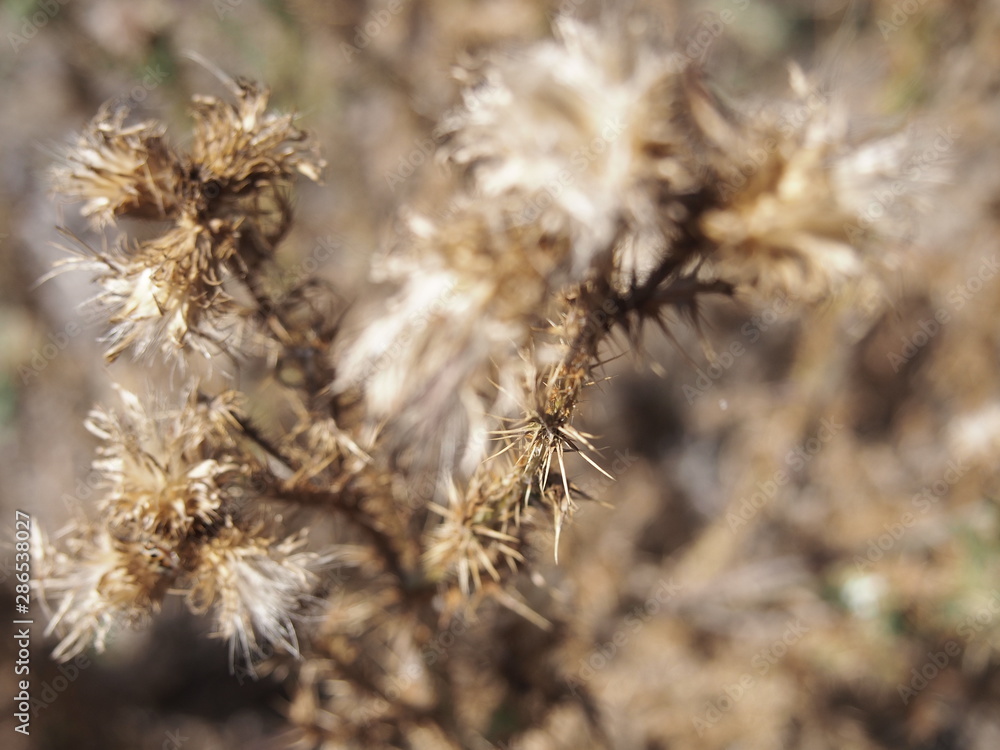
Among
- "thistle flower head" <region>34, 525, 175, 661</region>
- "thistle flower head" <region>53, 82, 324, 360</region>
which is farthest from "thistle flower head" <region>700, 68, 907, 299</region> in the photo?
"thistle flower head" <region>34, 525, 175, 661</region>

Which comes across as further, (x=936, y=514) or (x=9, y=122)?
(x=9, y=122)

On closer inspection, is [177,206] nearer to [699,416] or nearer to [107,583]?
[107,583]

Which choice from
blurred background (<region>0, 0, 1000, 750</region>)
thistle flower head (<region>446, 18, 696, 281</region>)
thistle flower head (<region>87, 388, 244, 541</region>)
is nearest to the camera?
thistle flower head (<region>87, 388, 244, 541</region>)

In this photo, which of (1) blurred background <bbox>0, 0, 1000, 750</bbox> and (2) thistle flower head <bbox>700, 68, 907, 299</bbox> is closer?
(2) thistle flower head <bbox>700, 68, 907, 299</bbox>

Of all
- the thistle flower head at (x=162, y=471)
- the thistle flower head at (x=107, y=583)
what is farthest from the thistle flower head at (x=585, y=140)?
the thistle flower head at (x=107, y=583)

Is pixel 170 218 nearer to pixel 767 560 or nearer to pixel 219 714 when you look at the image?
pixel 767 560

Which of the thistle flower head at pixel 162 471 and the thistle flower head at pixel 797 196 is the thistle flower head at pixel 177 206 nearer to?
the thistle flower head at pixel 162 471

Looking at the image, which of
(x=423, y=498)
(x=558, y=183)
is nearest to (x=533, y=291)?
(x=558, y=183)

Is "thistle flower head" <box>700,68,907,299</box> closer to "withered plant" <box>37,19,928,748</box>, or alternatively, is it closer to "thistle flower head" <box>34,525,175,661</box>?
"withered plant" <box>37,19,928,748</box>

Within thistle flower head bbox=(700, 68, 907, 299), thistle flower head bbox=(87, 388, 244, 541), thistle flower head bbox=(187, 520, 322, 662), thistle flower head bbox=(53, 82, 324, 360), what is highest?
thistle flower head bbox=(700, 68, 907, 299)
